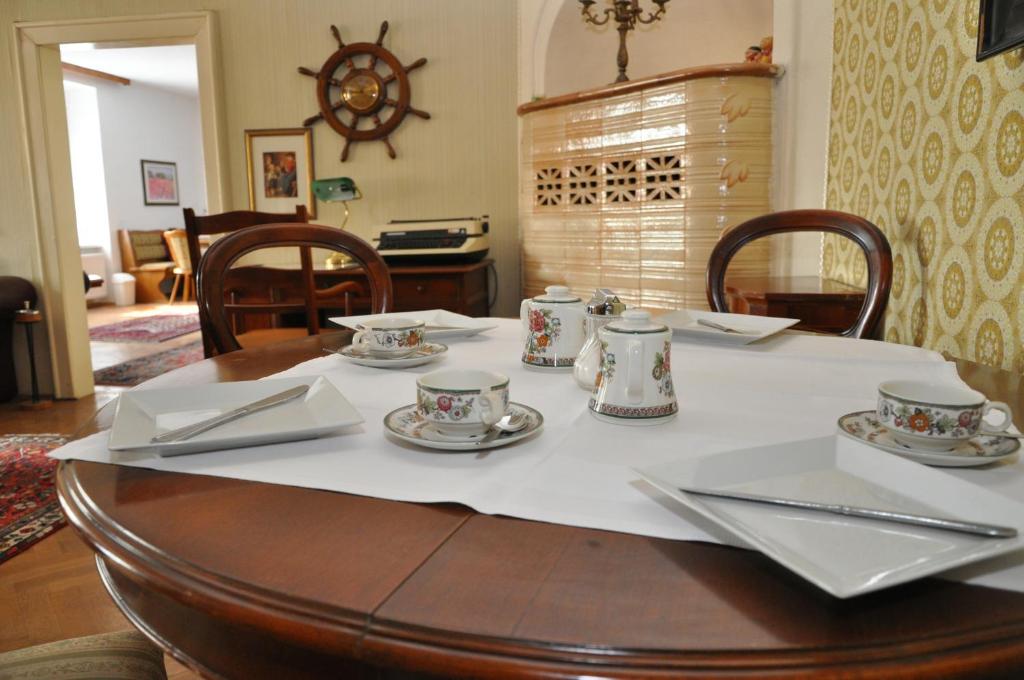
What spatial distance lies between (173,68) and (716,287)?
27.2 ft

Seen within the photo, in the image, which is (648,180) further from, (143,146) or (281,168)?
(143,146)

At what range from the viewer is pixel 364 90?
3.98 metres

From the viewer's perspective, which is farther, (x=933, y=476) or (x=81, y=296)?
(x=81, y=296)

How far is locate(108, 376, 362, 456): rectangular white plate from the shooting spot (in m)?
0.73

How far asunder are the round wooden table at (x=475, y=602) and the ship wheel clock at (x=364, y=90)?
3645mm

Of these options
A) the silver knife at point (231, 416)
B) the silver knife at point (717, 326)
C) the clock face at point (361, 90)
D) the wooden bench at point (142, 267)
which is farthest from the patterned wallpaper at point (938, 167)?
the wooden bench at point (142, 267)

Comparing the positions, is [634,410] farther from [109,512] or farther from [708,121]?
[708,121]

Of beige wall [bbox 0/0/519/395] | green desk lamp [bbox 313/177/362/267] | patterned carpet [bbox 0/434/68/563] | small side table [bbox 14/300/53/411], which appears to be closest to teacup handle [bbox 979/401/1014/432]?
patterned carpet [bbox 0/434/68/563]

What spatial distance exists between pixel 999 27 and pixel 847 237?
19.9 inches

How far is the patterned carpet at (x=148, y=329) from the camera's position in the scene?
253 inches

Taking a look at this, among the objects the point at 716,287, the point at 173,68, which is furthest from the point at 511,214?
the point at 173,68

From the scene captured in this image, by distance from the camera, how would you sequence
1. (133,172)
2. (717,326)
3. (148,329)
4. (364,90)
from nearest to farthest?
(717,326) → (364,90) → (148,329) → (133,172)

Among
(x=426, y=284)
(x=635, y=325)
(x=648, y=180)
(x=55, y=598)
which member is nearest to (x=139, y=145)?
(x=426, y=284)

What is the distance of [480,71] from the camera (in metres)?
3.91
